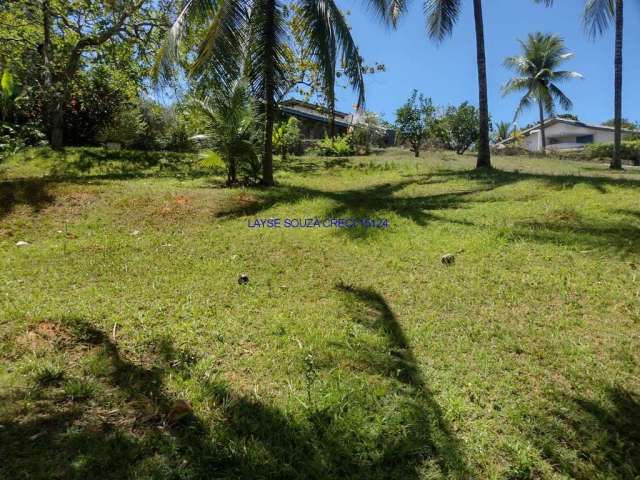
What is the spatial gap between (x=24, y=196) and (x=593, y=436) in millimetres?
7504

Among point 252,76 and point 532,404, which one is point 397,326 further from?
point 252,76

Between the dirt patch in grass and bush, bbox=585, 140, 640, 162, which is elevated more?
bush, bbox=585, 140, 640, 162

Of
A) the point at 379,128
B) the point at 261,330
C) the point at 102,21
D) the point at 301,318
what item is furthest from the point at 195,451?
the point at 379,128

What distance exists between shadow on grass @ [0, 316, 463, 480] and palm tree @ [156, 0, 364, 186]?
5883mm

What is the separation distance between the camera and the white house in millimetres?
36625

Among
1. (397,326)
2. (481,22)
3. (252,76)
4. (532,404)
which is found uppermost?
(481,22)

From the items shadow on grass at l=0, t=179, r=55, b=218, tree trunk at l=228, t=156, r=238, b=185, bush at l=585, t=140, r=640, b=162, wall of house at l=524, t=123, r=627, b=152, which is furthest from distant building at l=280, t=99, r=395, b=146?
wall of house at l=524, t=123, r=627, b=152

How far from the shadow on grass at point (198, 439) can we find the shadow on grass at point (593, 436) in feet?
1.95

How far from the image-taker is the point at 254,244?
512cm

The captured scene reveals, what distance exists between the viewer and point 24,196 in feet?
20.0

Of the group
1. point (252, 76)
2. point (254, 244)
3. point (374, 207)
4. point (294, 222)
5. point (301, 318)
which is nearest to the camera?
point (301, 318)

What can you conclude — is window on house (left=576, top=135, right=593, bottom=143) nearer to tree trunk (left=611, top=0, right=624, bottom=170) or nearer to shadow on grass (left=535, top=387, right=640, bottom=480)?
tree trunk (left=611, top=0, right=624, bottom=170)

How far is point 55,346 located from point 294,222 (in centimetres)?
380

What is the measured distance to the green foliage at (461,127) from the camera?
2770cm
